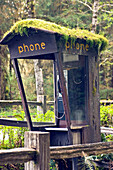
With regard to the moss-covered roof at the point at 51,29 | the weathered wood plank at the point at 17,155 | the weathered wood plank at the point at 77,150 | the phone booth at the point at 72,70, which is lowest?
the weathered wood plank at the point at 77,150

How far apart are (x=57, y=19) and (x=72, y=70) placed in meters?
13.0

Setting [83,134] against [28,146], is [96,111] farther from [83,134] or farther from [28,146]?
[28,146]

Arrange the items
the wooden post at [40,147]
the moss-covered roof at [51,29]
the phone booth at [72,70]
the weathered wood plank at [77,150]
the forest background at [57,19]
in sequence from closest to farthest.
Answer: the wooden post at [40,147]
the weathered wood plank at [77,150]
the moss-covered roof at [51,29]
the phone booth at [72,70]
the forest background at [57,19]

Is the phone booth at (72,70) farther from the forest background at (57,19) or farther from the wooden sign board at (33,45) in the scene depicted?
the forest background at (57,19)

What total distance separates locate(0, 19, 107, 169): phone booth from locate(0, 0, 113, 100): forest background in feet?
17.5

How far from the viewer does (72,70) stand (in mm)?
8305

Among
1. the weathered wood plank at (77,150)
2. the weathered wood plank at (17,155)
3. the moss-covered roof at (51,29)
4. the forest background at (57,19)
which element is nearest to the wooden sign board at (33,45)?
the moss-covered roof at (51,29)

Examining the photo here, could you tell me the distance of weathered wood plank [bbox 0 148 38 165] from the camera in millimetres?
5133

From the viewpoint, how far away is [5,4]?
1720cm

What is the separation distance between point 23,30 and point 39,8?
564 inches

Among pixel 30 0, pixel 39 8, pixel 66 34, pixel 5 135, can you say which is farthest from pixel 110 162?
pixel 39 8

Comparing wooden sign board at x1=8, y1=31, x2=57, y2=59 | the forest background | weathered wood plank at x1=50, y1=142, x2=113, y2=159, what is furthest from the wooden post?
the forest background

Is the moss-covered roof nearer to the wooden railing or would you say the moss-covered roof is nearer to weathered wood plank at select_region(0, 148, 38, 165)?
the wooden railing

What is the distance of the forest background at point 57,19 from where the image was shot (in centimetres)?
1664
